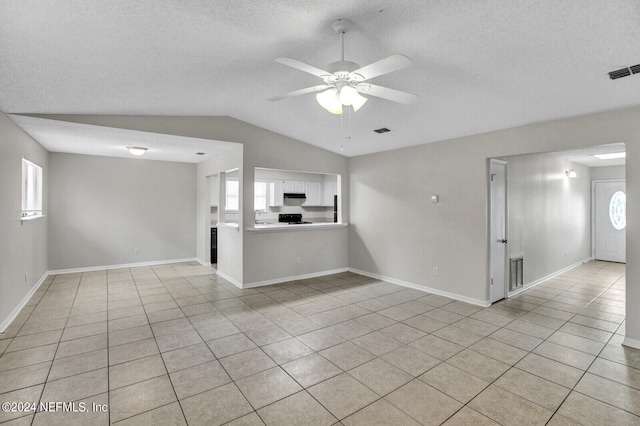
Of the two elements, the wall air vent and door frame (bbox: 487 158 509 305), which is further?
the wall air vent

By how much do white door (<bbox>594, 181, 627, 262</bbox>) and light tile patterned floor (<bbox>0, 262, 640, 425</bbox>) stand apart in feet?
12.9

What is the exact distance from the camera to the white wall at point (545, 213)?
198 inches

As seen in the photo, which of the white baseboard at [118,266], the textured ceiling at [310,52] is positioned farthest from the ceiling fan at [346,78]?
the white baseboard at [118,266]

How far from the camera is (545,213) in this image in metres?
5.77

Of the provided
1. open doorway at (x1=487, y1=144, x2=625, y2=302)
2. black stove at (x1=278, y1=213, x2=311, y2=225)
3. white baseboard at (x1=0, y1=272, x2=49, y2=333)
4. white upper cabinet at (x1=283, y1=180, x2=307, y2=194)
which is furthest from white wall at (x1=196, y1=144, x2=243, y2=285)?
open doorway at (x1=487, y1=144, x2=625, y2=302)

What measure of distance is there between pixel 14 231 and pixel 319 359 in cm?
416

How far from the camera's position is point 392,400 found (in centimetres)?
228

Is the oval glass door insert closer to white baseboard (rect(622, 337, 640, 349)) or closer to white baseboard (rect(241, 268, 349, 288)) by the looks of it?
white baseboard (rect(622, 337, 640, 349))

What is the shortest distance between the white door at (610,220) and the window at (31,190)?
11.9 m

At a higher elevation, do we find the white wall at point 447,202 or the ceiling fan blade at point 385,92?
the ceiling fan blade at point 385,92

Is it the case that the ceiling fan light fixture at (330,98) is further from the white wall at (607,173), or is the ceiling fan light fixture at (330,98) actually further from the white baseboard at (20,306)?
the white wall at (607,173)

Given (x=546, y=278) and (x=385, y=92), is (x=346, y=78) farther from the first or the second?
(x=546, y=278)

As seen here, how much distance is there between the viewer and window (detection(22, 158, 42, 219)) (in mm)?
4676

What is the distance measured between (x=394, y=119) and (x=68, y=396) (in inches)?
175
